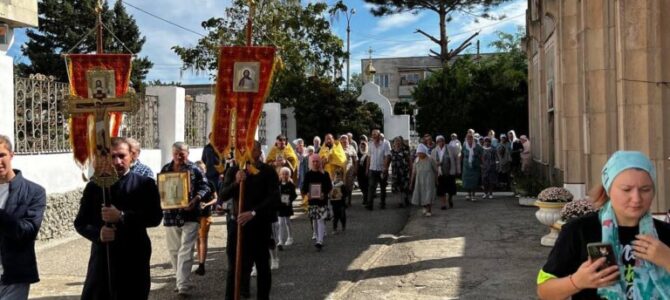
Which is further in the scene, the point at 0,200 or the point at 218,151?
the point at 218,151

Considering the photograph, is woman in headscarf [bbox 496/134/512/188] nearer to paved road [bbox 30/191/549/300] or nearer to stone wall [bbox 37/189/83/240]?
paved road [bbox 30/191/549/300]

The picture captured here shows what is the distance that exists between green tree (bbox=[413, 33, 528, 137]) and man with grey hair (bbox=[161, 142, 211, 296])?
22087 millimetres

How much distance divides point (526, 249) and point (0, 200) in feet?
23.6

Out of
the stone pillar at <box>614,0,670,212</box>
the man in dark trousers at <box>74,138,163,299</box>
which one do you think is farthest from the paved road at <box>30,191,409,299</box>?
the stone pillar at <box>614,0,670,212</box>

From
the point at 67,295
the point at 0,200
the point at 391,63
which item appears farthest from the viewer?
the point at 391,63

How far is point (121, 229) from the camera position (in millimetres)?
4402

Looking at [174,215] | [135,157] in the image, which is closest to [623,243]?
[135,157]

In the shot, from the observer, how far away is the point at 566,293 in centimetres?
251

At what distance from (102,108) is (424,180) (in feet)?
29.7

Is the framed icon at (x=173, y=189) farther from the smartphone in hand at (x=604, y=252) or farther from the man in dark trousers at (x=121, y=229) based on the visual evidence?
the smartphone in hand at (x=604, y=252)

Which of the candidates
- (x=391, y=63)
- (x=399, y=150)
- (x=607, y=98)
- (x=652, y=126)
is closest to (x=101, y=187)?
(x=652, y=126)

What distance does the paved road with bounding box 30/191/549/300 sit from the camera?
7.01 metres

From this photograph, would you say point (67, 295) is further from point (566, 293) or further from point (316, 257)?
point (566, 293)

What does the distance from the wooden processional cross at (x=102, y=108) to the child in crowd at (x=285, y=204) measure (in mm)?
4516
